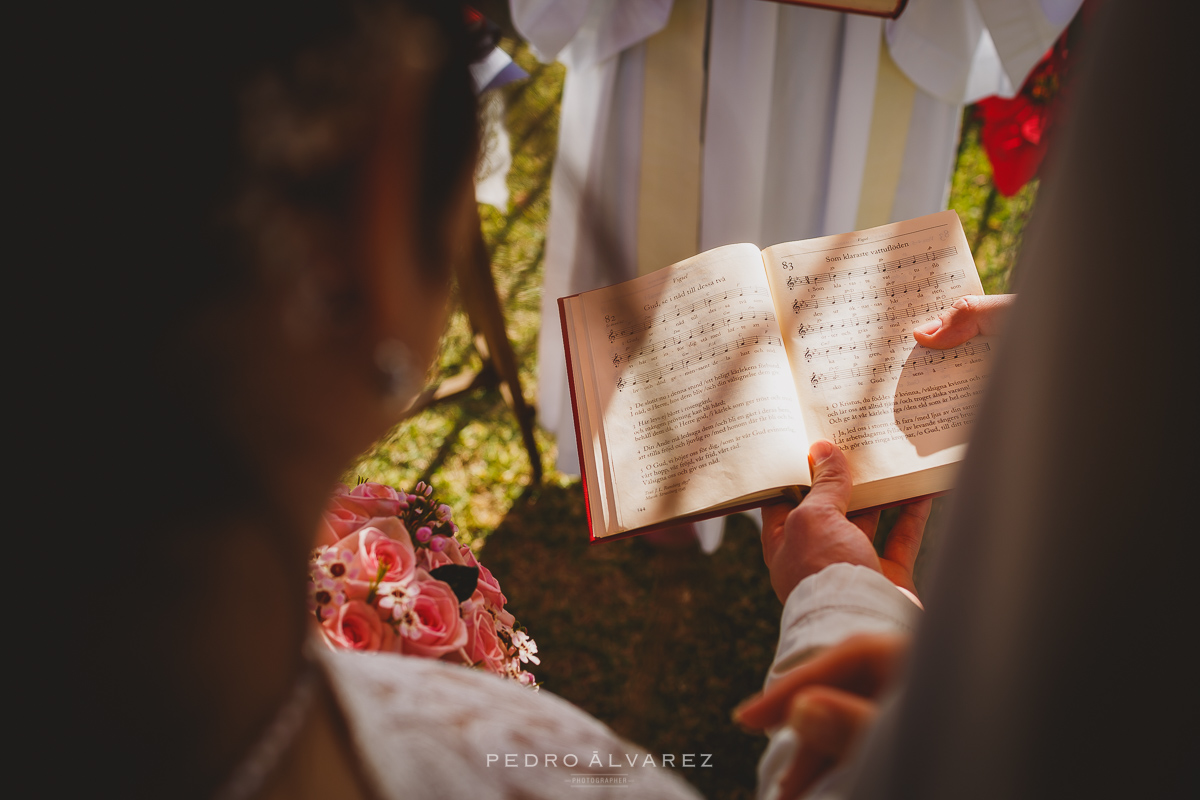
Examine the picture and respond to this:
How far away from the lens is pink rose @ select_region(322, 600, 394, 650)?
0.67 metres

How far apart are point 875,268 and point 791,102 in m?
0.63

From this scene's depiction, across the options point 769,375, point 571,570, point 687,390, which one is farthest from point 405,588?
point 571,570

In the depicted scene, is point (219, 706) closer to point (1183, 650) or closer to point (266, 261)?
point (266, 261)

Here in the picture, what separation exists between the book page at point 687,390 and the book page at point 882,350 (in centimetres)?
5

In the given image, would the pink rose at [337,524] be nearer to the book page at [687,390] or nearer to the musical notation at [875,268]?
the book page at [687,390]

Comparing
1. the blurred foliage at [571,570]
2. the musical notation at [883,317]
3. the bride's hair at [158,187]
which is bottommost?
the blurred foliage at [571,570]

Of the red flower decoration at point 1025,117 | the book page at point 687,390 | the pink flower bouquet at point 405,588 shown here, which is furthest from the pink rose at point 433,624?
the red flower decoration at point 1025,117

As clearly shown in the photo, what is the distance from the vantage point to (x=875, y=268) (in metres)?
0.94

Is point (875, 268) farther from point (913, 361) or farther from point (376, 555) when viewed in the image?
point (376, 555)

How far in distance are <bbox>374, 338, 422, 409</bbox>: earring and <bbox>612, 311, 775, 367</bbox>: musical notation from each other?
58 cm

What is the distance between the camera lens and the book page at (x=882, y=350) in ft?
2.74

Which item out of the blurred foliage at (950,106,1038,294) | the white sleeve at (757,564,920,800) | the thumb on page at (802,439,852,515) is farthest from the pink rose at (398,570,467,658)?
the blurred foliage at (950,106,1038,294)

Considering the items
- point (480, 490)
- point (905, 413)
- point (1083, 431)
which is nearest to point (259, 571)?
point (1083, 431)

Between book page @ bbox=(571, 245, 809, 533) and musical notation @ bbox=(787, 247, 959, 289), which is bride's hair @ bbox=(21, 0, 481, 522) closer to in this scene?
book page @ bbox=(571, 245, 809, 533)
